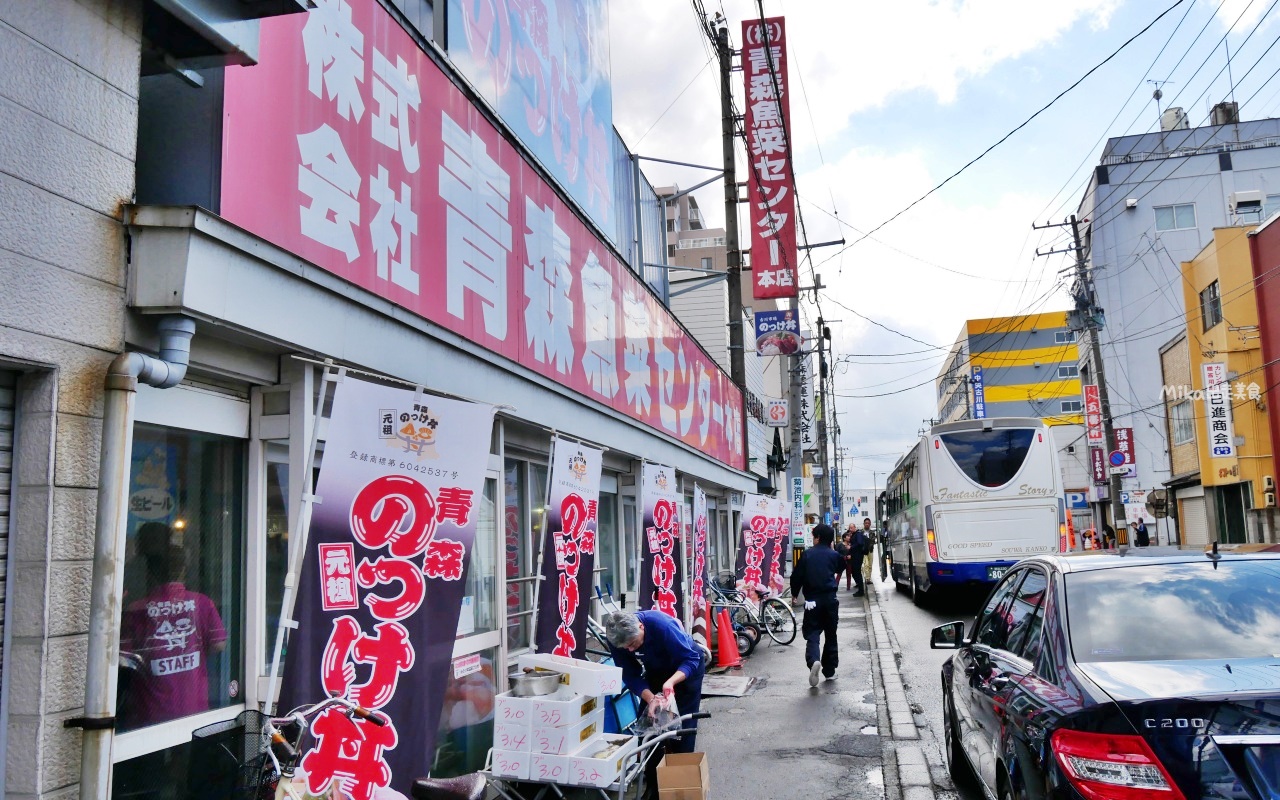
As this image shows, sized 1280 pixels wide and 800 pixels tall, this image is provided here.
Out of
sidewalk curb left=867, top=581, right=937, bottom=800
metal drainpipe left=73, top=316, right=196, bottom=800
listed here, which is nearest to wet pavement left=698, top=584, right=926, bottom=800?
sidewalk curb left=867, top=581, right=937, bottom=800

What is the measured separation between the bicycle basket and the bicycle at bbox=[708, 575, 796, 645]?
34.4 ft

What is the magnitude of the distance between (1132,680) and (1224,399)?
26804mm

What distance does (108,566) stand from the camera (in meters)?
3.47

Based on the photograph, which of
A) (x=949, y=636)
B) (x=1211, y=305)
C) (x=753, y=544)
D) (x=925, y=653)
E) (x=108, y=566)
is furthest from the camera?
(x=1211, y=305)

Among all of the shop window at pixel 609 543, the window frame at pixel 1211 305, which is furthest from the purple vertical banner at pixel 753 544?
the window frame at pixel 1211 305

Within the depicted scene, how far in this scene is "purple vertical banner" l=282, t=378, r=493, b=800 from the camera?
4.45 m

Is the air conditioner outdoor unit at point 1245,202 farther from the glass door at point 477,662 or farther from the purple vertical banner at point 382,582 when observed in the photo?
the purple vertical banner at point 382,582

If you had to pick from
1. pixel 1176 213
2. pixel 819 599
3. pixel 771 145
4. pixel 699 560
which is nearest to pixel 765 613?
pixel 699 560

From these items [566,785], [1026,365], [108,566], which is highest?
[1026,365]

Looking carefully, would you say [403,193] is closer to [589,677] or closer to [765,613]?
[589,677]

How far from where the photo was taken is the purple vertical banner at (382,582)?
4.45 metres

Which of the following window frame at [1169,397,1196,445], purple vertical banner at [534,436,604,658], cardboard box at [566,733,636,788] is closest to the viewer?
cardboard box at [566,733,636,788]

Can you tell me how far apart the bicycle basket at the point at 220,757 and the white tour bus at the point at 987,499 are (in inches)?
604

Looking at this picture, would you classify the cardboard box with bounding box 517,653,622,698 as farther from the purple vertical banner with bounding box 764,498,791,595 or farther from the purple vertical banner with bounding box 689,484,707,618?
the purple vertical banner with bounding box 764,498,791,595
